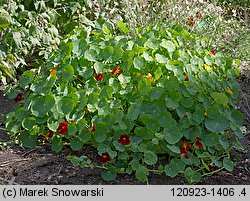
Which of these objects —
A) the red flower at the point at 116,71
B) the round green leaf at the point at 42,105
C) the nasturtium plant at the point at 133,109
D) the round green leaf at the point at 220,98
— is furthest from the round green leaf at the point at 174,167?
the round green leaf at the point at 42,105

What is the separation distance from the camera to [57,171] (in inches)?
133

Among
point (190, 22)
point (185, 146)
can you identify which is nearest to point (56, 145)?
point (185, 146)

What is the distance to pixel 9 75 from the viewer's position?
14.7ft

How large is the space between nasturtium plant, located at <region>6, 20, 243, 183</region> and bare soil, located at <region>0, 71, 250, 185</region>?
0.06 meters

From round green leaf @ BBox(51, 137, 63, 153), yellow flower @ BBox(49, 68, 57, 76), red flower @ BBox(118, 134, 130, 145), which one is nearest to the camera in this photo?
red flower @ BBox(118, 134, 130, 145)

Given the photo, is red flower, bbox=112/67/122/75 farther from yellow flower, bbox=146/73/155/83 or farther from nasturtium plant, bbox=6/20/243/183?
yellow flower, bbox=146/73/155/83

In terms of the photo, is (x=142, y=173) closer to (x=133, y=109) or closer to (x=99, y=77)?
(x=133, y=109)

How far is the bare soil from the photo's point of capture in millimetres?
3271

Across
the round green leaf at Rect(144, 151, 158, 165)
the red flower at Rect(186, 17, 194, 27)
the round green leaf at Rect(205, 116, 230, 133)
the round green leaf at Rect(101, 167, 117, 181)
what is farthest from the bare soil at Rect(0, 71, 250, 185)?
the red flower at Rect(186, 17, 194, 27)

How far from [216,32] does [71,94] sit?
2.27m

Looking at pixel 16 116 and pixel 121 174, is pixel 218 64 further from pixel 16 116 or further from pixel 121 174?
pixel 16 116

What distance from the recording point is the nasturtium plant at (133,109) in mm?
3289

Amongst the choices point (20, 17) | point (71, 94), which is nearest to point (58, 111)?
point (71, 94)

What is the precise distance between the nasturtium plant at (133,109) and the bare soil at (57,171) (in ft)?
0.20
